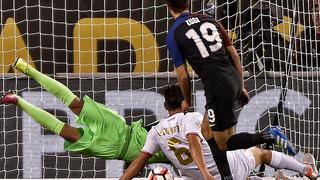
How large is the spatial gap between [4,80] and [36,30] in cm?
117

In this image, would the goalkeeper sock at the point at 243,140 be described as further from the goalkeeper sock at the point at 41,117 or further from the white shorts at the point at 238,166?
the goalkeeper sock at the point at 41,117

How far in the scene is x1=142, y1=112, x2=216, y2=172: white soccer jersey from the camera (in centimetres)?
724

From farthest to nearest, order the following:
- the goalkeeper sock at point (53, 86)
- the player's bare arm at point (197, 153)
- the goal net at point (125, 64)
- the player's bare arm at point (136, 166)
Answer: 1. the goal net at point (125, 64)
2. the goalkeeper sock at point (53, 86)
3. the player's bare arm at point (136, 166)
4. the player's bare arm at point (197, 153)

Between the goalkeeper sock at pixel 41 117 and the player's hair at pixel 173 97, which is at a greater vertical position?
the player's hair at pixel 173 97

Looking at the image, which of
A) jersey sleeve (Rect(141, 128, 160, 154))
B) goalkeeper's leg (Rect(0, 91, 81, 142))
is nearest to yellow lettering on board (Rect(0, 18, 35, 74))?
goalkeeper's leg (Rect(0, 91, 81, 142))

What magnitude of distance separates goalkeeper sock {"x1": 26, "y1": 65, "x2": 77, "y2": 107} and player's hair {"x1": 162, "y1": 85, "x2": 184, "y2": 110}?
1.31 metres

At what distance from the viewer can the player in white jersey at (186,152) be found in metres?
7.24

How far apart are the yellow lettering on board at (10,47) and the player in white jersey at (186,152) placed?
8.33 feet

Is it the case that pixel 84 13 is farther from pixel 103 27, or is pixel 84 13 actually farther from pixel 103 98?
pixel 103 98

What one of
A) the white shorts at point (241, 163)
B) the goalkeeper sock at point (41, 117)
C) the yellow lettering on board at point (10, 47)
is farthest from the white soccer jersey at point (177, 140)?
the yellow lettering on board at point (10, 47)

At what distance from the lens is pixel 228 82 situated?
6.14m

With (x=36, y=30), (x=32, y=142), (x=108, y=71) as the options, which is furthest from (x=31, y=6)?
(x=32, y=142)

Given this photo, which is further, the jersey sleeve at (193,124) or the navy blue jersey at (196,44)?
the jersey sleeve at (193,124)

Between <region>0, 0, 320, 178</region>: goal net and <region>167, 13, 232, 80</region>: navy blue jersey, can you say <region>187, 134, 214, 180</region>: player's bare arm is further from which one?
<region>0, 0, 320, 178</region>: goal net
